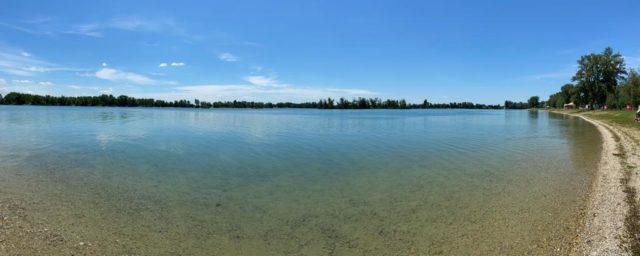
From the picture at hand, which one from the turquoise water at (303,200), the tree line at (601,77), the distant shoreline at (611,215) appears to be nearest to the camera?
the distant shoreline at (611,215)

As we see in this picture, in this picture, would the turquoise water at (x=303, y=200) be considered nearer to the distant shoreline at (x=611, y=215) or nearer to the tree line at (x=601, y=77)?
A: the distant shoreline at (x=611, y=215)

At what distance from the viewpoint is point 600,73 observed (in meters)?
84.6

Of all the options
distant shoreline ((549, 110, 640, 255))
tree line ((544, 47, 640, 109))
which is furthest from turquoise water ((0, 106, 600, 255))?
tree line ((544, 47, 640, 109))

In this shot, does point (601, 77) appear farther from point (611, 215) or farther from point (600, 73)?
point (611, 215)

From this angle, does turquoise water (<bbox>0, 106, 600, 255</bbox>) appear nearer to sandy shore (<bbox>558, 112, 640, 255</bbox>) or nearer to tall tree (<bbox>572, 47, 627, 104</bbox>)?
sandy shore (<bbox>558, 112, 640, 255</bbox>)

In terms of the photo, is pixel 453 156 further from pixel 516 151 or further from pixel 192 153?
pixel 192 153

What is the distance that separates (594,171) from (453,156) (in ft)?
21.5

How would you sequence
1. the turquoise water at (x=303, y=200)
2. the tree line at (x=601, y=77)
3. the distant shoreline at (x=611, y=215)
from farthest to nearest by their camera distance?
the tree line at (x=601, y=77)
the turquoise water at (x=303, y=200)
the distant shoreline at (x=611, y=215)

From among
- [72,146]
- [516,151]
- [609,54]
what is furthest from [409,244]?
[609,54]

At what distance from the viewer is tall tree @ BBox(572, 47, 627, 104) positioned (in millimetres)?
82500

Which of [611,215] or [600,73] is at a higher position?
[600,73]

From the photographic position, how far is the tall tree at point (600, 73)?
271 feet

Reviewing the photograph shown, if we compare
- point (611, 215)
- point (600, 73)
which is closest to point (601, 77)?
point (600, 73)

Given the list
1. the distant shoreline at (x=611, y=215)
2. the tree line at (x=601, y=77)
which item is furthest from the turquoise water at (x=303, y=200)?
the tree line at (x=601, y=77)
